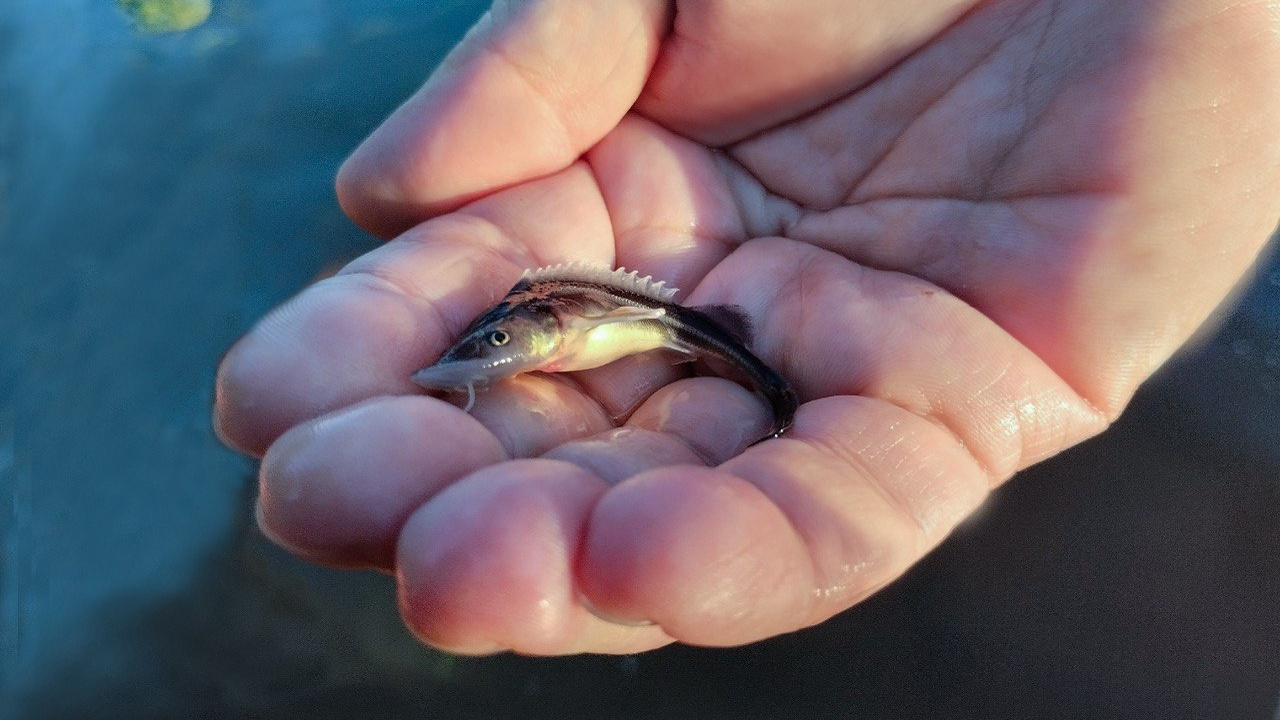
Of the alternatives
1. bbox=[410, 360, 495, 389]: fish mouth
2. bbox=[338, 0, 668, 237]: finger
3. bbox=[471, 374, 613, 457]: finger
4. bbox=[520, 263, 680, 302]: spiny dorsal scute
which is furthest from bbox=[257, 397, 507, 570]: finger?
bbox=[338, 0, 668, 237]: finger

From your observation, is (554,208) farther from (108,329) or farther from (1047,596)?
(1047,596)

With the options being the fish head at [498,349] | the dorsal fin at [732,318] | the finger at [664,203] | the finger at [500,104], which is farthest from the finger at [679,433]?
the finger at [500,104]

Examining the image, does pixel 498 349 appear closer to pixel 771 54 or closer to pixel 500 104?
→ pixel 500 104

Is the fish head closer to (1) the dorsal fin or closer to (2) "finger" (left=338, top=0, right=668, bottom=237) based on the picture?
(1) the dorsal fin

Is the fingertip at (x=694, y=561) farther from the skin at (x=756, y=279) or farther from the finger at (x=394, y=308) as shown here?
the finger at (x=394, y=308)

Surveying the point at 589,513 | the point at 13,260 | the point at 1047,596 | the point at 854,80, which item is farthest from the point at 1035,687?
the point at 13,260
